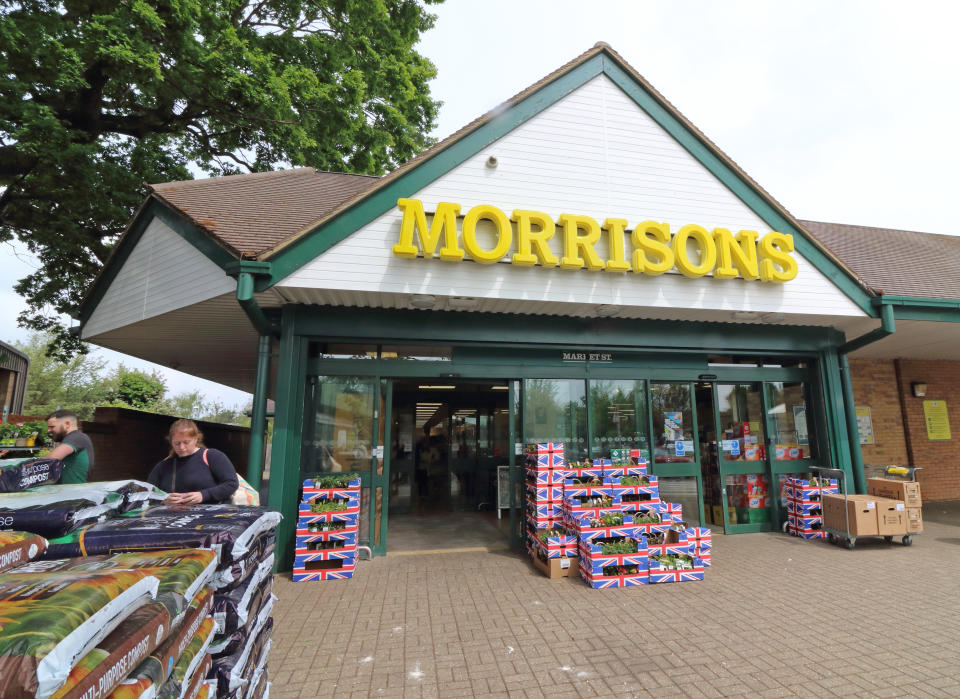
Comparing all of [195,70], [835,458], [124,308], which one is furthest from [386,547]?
[195,70]

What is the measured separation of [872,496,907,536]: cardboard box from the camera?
6.69 meters

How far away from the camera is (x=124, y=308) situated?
719 centimetres

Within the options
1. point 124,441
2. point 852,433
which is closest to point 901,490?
point 852,433

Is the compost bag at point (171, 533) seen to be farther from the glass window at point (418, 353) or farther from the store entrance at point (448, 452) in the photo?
the store entrance at point (448, 452)

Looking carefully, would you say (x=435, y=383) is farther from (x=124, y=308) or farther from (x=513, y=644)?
(x=513, y=644)

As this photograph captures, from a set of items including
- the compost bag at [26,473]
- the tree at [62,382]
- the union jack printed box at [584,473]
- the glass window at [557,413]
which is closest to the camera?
the compost bag at [26,473]

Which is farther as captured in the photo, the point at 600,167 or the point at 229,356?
the point at 229,356

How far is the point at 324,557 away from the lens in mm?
5688

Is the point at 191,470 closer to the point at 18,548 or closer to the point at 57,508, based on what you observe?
A: the point at 57,508

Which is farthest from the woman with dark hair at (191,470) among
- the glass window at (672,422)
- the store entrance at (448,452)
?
the glass window at (672,422)

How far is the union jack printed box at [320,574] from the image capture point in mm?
5602

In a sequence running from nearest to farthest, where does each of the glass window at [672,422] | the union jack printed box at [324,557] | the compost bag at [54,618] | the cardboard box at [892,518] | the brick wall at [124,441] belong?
1. the compost bag at [54,618]
2. the union jack printed box at [324,557]
3. the cardboard box at [892,518]
4. the glass window at [672,422]
5. the brick wall at [124,441]

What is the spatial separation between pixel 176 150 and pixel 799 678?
1603 centimetres

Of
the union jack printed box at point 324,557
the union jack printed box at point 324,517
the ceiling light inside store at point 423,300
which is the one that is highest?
the ceiling light inside store at point 423,300
